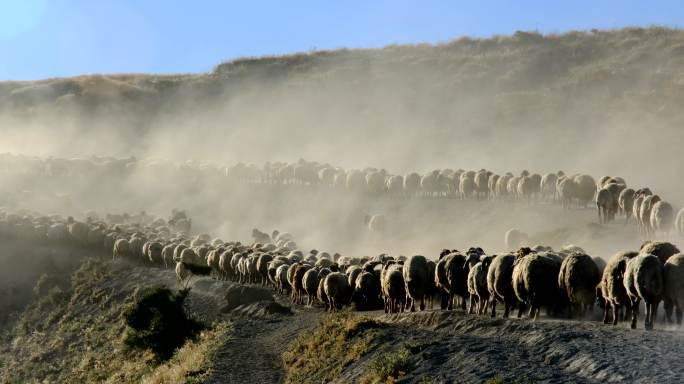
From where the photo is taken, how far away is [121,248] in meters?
62.9

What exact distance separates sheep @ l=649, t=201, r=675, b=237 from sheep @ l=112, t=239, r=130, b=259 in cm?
3635

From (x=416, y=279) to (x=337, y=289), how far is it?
5260 mm


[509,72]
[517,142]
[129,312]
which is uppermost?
[509,72]

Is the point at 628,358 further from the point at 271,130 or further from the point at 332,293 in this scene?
the point at 271,130

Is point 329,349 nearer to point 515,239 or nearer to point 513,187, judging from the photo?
point 515,239

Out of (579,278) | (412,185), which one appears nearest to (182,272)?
(412,185)

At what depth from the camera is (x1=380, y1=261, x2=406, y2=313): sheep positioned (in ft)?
107

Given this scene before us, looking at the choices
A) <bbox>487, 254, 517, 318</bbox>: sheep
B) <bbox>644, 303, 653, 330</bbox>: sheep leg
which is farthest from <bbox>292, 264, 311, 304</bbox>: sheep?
<bbox>644, 303, 653, 330</bbox>: sheep leg

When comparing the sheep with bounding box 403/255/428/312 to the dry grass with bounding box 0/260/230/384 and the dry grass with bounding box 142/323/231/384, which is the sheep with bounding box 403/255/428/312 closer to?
the dry grass with bounding box 142/323/231/384

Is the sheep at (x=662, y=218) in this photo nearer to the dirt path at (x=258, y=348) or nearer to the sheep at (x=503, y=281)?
the sheep at (x=503, y=281)

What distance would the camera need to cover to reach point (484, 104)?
384ft

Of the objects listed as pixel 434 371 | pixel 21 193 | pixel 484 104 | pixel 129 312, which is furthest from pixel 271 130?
pixel 434 371

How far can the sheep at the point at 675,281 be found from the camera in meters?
22.3

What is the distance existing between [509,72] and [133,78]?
68180 millimetres
